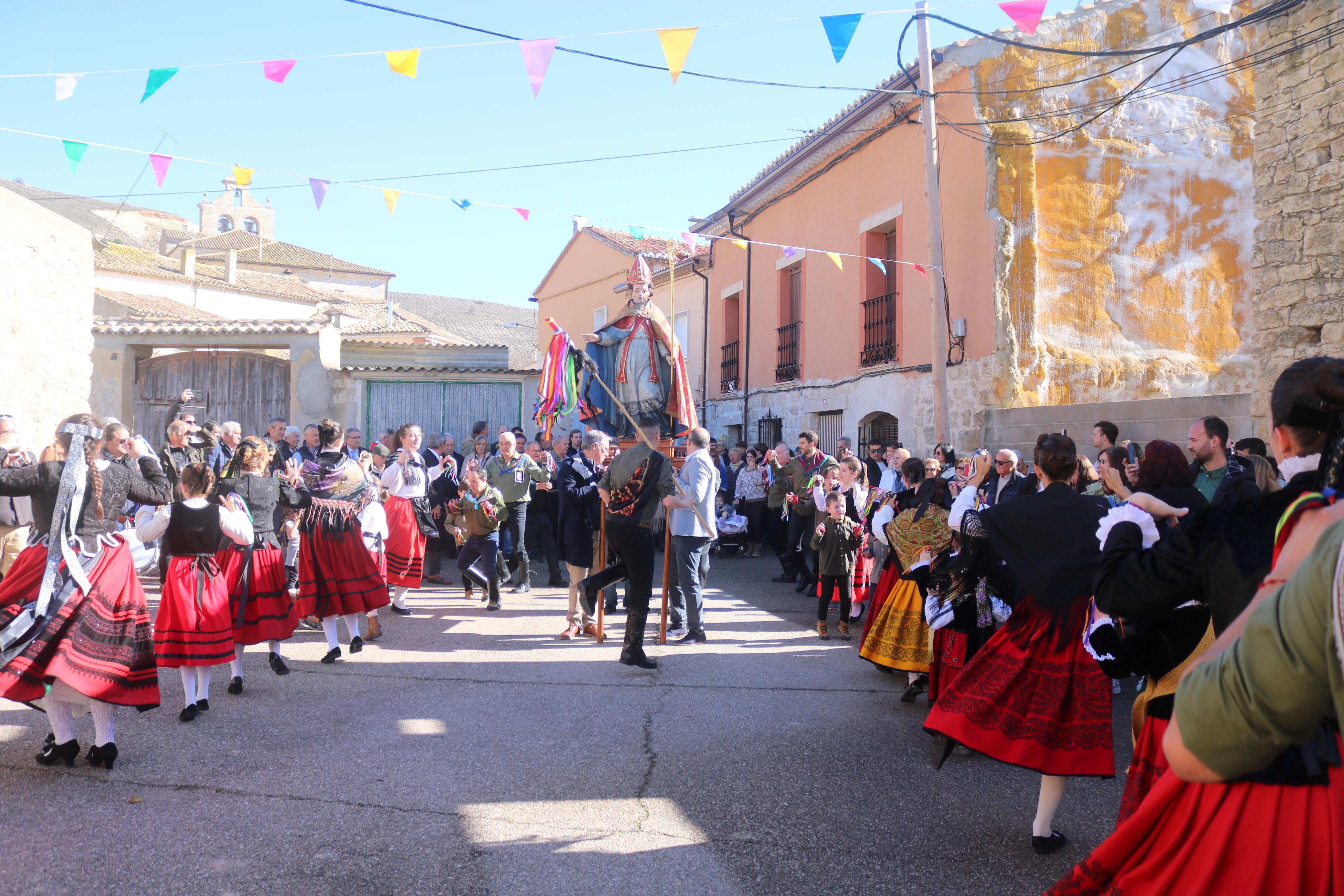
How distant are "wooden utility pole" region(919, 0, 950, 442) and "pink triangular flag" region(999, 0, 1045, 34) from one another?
3.49 m

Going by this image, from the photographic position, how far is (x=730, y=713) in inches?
203

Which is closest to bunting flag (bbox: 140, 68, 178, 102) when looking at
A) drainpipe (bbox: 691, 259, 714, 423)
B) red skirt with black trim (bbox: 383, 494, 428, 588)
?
red skirt with black trim (bbox: 383, 494, 428, 588)

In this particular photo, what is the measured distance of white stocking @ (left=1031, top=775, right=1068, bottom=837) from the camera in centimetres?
337

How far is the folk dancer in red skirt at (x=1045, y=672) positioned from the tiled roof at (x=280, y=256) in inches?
1505

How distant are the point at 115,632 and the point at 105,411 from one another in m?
13.0

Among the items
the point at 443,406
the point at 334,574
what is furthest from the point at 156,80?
the point at 443,406

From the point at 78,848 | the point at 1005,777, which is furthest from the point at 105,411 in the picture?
the point at 1005,777

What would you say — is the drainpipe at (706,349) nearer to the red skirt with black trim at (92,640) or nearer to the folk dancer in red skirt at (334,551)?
the folk dancer in red skirt at (334,551)

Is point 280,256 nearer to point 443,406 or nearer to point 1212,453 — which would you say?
point 443,406

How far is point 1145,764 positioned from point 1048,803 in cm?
87

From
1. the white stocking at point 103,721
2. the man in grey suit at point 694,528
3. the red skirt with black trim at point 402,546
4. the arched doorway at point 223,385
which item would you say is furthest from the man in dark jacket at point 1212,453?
the arched doorway at point 223,385

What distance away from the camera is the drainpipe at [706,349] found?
19.6 m

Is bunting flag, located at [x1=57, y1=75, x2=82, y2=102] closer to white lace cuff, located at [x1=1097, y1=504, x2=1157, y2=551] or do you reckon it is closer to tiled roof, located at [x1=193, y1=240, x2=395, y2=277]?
white lace cuff, located at [x1=1097, y1=504, x2=1157, y2=551]

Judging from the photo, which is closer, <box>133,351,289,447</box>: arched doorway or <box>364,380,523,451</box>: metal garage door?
<box>133,351,289,447</box>: arched doorway
